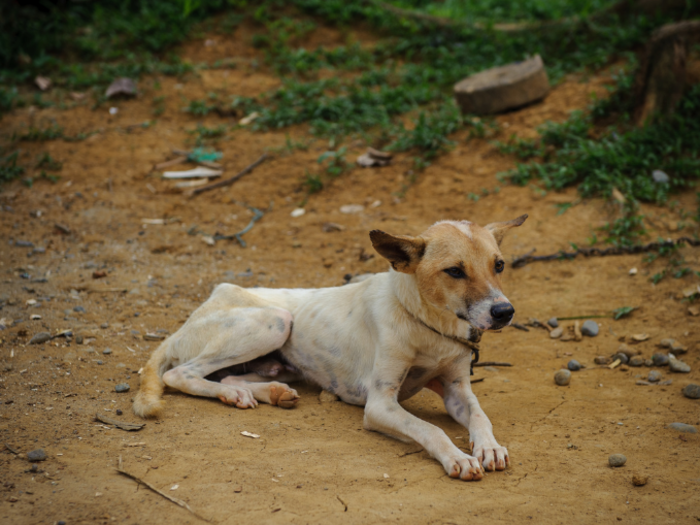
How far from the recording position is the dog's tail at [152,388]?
12.7 feet

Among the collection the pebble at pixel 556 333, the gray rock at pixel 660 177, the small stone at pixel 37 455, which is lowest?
the pebble at pixel 556 333

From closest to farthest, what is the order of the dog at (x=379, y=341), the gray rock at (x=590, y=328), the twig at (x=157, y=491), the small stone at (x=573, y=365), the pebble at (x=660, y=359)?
the twig at (x=157, y=491) < the dog at (x=379, y=341) < the pebble at (x=660, y=359) < the small stone at (x=573, y=365) < the gray rock at (x=590, y=328)

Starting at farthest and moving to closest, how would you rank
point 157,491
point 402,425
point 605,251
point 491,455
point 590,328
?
point 605,251 < point 590,328 < point 402,425 < point 491,455 < point 157,491

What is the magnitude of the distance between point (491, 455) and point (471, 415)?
1.47 ft

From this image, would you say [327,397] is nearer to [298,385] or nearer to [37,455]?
[298,385]

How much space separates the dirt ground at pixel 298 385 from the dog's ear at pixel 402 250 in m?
1.15

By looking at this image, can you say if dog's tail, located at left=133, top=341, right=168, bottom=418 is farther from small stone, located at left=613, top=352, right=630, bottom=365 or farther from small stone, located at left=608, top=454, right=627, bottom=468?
small stone, located at left=613, top=352, right=630, bottom=365

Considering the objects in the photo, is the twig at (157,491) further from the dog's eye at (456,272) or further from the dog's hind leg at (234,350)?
the dog's eye at (456,272)

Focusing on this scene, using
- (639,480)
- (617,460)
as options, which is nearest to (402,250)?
(617,460)

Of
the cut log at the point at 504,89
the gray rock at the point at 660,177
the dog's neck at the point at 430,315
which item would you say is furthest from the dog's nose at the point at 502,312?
the cut log at the point at 504,89

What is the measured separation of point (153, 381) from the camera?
13.8 feet

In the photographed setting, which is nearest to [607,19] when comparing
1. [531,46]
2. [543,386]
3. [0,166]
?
[531,46]

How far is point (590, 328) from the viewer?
18.0ft

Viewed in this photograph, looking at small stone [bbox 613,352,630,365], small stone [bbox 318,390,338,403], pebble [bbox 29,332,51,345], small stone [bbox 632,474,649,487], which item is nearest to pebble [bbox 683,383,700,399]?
small stone [bbox 613,352,630,365]
